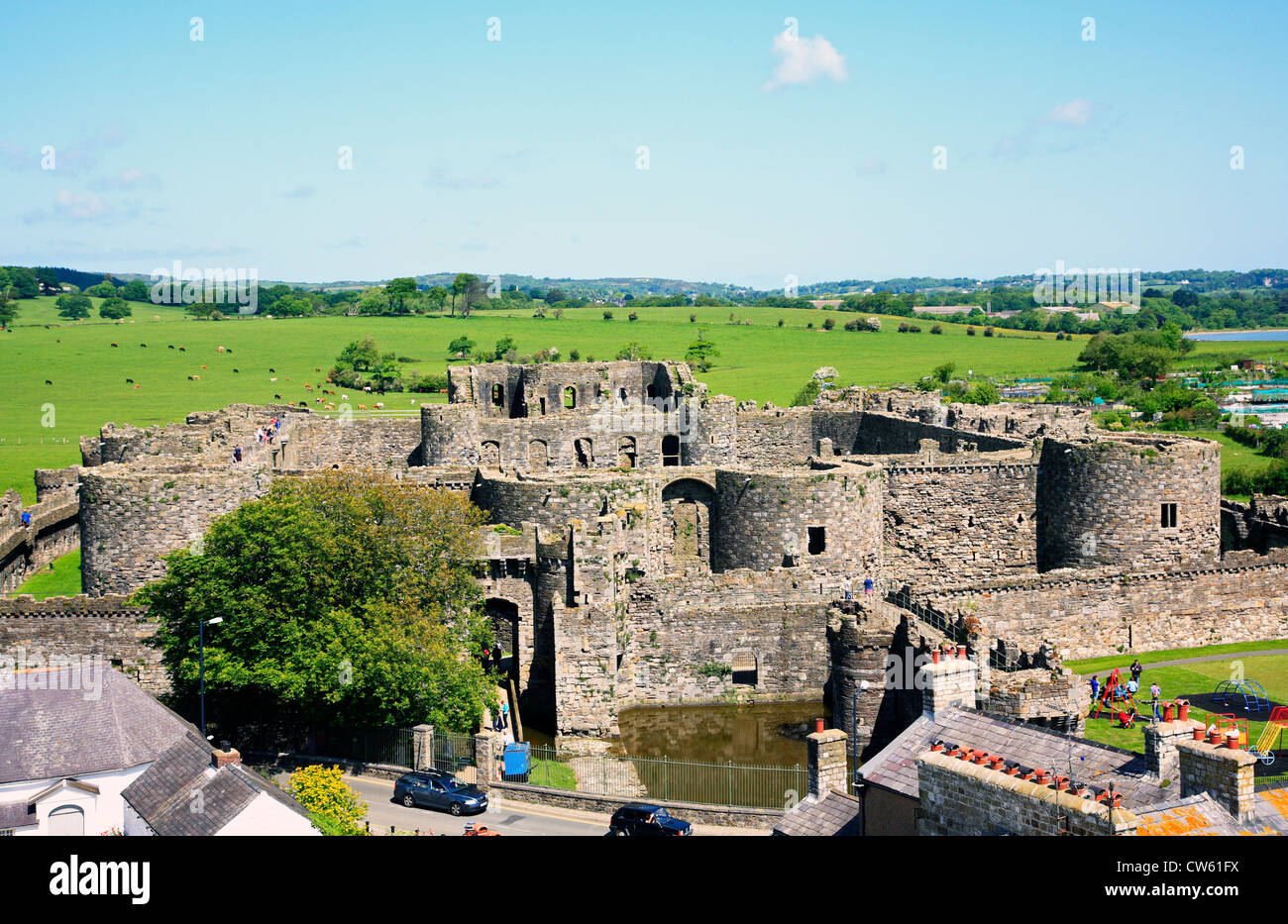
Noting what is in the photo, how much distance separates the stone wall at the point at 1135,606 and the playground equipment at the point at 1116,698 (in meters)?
2.73

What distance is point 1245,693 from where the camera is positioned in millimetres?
40188

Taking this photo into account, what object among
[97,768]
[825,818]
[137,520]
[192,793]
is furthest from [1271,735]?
[137,520]

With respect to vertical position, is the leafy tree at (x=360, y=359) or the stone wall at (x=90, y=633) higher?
the leafy tree at (x=360, y=359)

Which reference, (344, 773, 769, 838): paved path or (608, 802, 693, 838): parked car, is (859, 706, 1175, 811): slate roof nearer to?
(608, 802, 693, 838): parked car

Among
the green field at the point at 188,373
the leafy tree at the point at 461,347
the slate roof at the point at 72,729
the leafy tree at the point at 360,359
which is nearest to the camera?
the slate roof at the point at 72,729

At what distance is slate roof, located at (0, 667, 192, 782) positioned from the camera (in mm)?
30031

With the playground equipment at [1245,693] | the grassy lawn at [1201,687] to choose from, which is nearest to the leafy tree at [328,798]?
the grassy lawn at [1201,687]

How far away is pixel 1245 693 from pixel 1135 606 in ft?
20.8

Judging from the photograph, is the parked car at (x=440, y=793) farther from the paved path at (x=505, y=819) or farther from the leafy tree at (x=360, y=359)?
the leafy tree at (x=360, y=359)

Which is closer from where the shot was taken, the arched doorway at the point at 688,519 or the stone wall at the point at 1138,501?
the arched doorway at the point at 688,519

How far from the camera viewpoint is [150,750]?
103 ft

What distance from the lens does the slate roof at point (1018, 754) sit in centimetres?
2164
